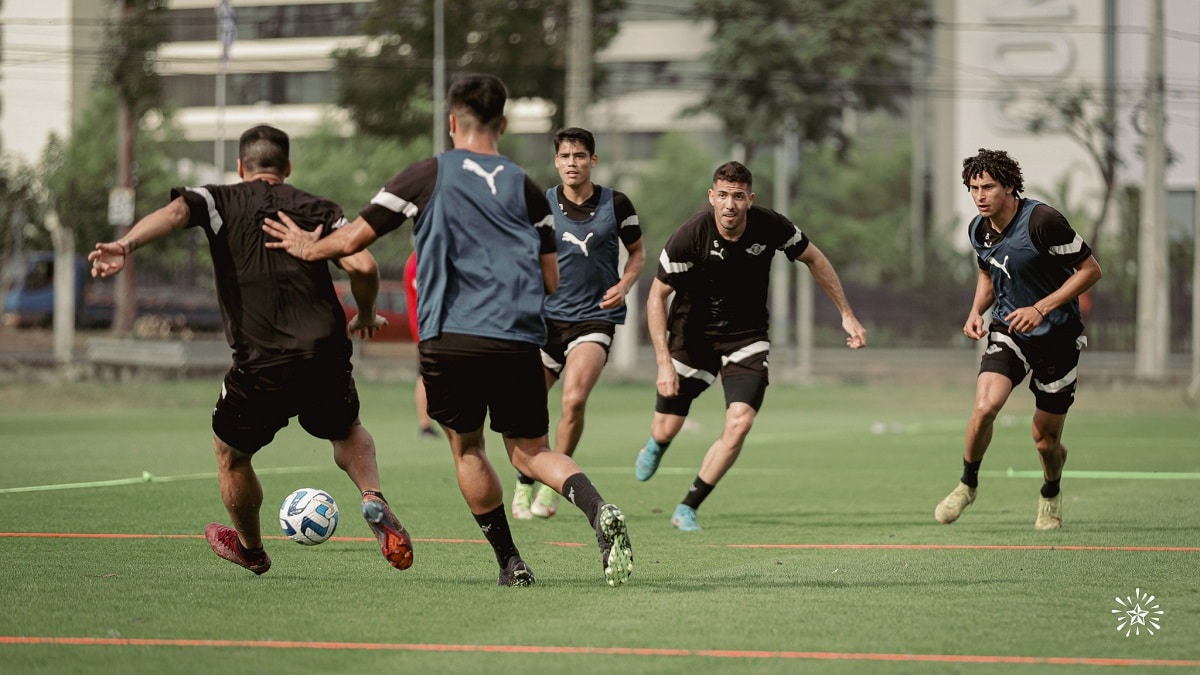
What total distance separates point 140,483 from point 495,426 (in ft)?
20.1

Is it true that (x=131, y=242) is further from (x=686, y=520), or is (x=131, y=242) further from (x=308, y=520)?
(x=686, y=520)

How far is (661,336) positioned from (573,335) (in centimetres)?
98

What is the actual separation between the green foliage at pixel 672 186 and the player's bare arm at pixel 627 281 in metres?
56.0

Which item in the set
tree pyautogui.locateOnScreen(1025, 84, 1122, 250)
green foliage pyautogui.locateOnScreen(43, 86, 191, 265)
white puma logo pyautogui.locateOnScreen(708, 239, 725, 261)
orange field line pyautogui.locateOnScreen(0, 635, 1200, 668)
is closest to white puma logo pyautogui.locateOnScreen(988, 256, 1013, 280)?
white puma logo pyautogui.locateOnScreen(708, 239, 725, 261)

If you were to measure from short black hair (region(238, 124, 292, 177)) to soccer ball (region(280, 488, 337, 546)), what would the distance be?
5.53 feet

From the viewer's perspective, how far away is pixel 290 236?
7.45 metres

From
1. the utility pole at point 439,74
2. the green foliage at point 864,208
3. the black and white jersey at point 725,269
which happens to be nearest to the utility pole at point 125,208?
the utility pole at point 439,74

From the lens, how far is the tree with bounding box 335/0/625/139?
1598 inches

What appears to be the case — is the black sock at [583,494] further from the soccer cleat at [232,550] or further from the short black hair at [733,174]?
the short black hair at [733,174]

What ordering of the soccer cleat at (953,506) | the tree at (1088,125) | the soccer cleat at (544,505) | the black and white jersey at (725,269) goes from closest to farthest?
the soccer cleat at (953,506) → the black and white jersey at (725,269) → the soccer cleat at (544,505) → the tree at (1088,125)

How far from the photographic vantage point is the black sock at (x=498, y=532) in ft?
25.2

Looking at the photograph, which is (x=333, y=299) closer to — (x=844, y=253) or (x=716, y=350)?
(x=716, y=350)

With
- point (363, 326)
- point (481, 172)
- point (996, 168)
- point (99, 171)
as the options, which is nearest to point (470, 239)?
point (481, 172)

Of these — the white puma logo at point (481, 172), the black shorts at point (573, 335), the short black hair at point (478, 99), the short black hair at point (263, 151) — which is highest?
the short black hair at point (478, 99)
